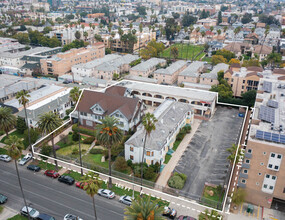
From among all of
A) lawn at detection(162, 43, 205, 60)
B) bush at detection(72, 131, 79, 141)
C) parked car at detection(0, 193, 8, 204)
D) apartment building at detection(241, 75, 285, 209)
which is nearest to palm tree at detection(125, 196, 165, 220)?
apartment building at detection(241, 75, 285, 209)

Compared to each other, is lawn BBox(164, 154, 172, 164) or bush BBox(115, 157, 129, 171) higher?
bush BBox(115, 157, 129, 171)

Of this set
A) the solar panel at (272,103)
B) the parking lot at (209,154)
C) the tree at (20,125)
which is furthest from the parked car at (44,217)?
the solar panel at (272,103)

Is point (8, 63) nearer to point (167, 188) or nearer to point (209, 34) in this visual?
point (167, 188)

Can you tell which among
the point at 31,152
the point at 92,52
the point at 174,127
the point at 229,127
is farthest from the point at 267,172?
the point at 92,52

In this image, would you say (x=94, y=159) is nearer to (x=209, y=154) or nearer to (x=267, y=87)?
(x=209, y=154)

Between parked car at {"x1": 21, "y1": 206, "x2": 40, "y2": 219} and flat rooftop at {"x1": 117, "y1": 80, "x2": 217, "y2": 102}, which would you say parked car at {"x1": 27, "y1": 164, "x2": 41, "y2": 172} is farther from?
flat rooftop at {"x1": 117, "y1": 80, "x2": 217, "y2": 102}

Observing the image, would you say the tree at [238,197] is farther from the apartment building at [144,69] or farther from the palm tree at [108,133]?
the apartment building at [144,69]

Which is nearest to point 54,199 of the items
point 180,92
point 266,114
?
point 266,114
